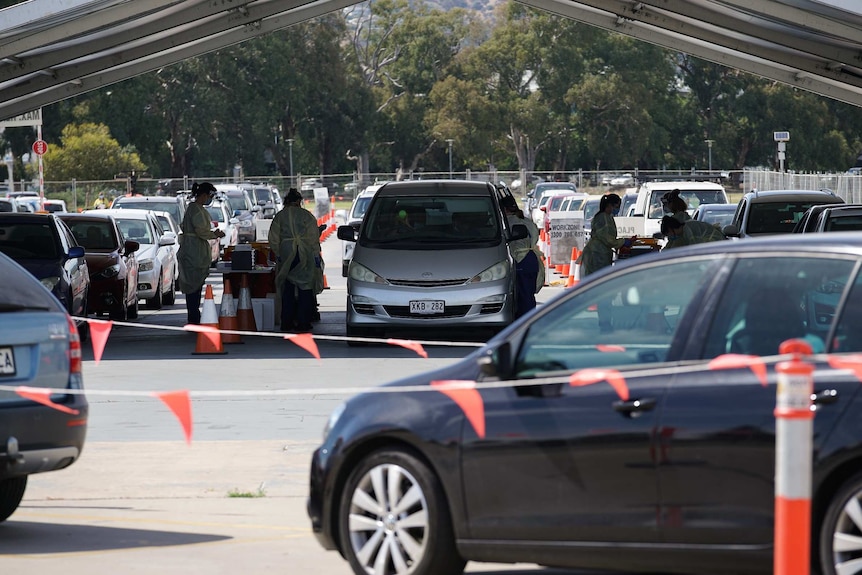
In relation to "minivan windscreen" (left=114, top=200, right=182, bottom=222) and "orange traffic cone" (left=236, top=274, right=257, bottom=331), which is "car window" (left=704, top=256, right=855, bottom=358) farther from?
"minivan windscreen" (left=114, top=200, right=182, bottom=222)

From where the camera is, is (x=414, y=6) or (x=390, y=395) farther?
(x=414, y=6)

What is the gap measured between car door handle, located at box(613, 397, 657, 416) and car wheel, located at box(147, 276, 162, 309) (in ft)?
63.5

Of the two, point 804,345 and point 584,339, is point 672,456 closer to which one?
point 584,339

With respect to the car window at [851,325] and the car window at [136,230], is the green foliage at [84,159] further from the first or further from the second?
the car window at [851,325]

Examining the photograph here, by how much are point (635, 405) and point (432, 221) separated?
1208cm

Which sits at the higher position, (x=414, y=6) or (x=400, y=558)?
(x=414, y=6)

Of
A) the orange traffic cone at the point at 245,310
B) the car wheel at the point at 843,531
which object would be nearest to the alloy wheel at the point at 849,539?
the car wheel at the point at 843,531

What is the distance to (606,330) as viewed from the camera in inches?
257

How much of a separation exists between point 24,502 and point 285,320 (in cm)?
1017

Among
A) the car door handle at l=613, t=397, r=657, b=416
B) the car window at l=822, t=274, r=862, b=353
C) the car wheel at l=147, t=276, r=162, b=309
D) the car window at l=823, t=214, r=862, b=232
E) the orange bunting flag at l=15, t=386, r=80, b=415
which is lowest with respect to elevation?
the car wheel at l=147, t=276, r=162, b=309

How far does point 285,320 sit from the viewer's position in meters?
19.3

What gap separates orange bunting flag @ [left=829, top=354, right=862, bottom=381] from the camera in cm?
559

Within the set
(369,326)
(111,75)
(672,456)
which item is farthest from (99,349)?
(111,75)

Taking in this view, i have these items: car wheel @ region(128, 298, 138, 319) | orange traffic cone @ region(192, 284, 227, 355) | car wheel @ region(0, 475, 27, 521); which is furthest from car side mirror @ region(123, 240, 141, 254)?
car wheel @ region(0, 475, 27, 521)
